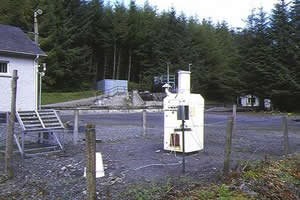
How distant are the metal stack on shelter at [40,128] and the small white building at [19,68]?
7.11 m

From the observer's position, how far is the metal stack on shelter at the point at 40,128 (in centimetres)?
823

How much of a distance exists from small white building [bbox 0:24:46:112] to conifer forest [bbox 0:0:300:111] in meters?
21.8

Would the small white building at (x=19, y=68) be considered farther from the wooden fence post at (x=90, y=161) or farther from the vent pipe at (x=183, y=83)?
the wooden fence post at (x=90, y=161)

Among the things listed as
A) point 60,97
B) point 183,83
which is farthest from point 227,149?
point 60,97

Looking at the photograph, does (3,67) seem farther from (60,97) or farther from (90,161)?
(60,97)

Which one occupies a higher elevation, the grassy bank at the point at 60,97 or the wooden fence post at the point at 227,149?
the grassy bank at the point at 60,97

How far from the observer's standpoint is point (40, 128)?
27.8 ft

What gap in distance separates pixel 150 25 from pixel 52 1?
1704 centimetres

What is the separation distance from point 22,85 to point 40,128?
29.1 feet

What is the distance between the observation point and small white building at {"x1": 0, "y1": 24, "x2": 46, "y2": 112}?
1565 cm

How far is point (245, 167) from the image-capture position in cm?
578

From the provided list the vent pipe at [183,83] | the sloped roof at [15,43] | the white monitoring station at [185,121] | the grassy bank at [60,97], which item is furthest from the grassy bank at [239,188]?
the grassy bank at [60,97]

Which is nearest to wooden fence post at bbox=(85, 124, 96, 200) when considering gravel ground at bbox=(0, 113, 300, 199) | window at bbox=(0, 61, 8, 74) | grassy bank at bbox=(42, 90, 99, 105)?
gravel ground at bbox=(0, 113, 300, 199)

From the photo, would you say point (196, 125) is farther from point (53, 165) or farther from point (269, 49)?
point (269, 49)
